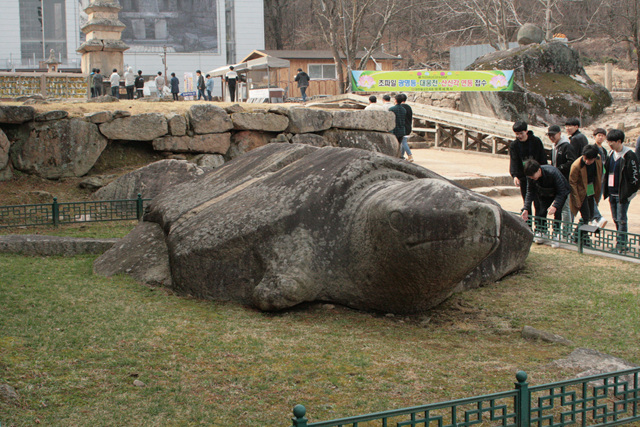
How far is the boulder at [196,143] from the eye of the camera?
1294 centimetres

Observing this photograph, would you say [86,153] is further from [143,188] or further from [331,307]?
[331,307]

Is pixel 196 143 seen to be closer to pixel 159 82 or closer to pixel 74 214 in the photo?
pixel 74 214

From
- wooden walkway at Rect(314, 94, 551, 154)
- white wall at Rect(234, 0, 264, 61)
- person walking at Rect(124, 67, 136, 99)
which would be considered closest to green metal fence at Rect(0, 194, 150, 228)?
person walking at Rect(124, 67, 136, 99)

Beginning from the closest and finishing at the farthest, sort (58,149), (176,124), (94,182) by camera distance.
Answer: (94,182)
(58,149)
(176,124)

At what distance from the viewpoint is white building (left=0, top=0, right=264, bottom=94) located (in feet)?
149

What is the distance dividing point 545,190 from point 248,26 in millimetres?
42681

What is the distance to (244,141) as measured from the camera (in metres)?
13.7

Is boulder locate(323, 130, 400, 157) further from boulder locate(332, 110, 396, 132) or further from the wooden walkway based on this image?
the wooden walkway

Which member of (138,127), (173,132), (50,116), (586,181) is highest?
(50,116)

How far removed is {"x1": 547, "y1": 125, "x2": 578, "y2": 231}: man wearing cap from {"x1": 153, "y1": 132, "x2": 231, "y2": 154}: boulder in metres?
6.58

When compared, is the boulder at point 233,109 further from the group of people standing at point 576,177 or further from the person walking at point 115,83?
the person walking at point 115,83

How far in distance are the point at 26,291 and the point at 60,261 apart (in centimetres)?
152

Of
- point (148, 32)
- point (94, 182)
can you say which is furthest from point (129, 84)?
point (148, 32)

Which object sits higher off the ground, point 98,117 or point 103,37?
point 103,37
